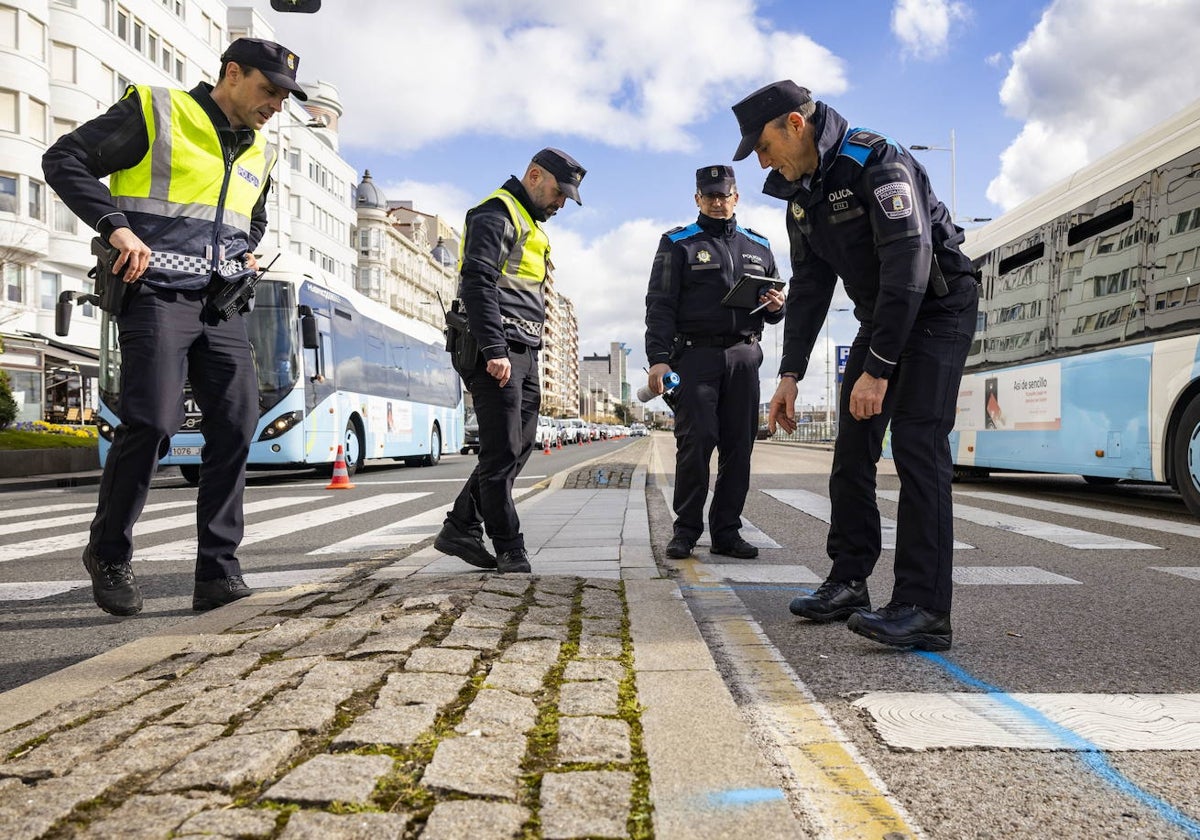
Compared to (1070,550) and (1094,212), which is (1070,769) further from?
(1094,212)

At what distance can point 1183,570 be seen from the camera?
4918 millimetres

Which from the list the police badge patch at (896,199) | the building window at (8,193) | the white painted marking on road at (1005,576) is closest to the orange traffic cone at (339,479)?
the white painted marking on road at (1005,576)

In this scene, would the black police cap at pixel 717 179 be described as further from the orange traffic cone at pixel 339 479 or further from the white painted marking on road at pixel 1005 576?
the orange traffic cone at pixel 339 479

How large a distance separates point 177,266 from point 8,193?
3524 cm

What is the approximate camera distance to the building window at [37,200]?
33.2 meters

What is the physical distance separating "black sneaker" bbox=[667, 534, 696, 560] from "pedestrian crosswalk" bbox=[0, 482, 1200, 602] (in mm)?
134

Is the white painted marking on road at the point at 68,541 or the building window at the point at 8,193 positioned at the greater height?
the building window at the point at 8,193

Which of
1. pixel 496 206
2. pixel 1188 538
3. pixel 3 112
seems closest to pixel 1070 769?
pixel 496 206

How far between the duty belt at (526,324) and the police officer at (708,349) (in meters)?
0.87

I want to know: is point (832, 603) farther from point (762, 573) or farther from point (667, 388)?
point (667, 388)

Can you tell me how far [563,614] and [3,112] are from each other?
37.9m

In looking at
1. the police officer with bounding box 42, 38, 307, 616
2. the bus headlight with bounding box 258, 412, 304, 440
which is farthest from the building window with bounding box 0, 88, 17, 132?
the police officer with bounding box 42, 38, 307, 616

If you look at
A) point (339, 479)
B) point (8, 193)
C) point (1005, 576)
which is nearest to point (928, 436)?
point (1005, 576)

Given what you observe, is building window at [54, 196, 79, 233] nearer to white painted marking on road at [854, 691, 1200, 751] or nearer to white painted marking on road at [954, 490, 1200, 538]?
white painted marking on road at [954, 490, 1200, 538]
